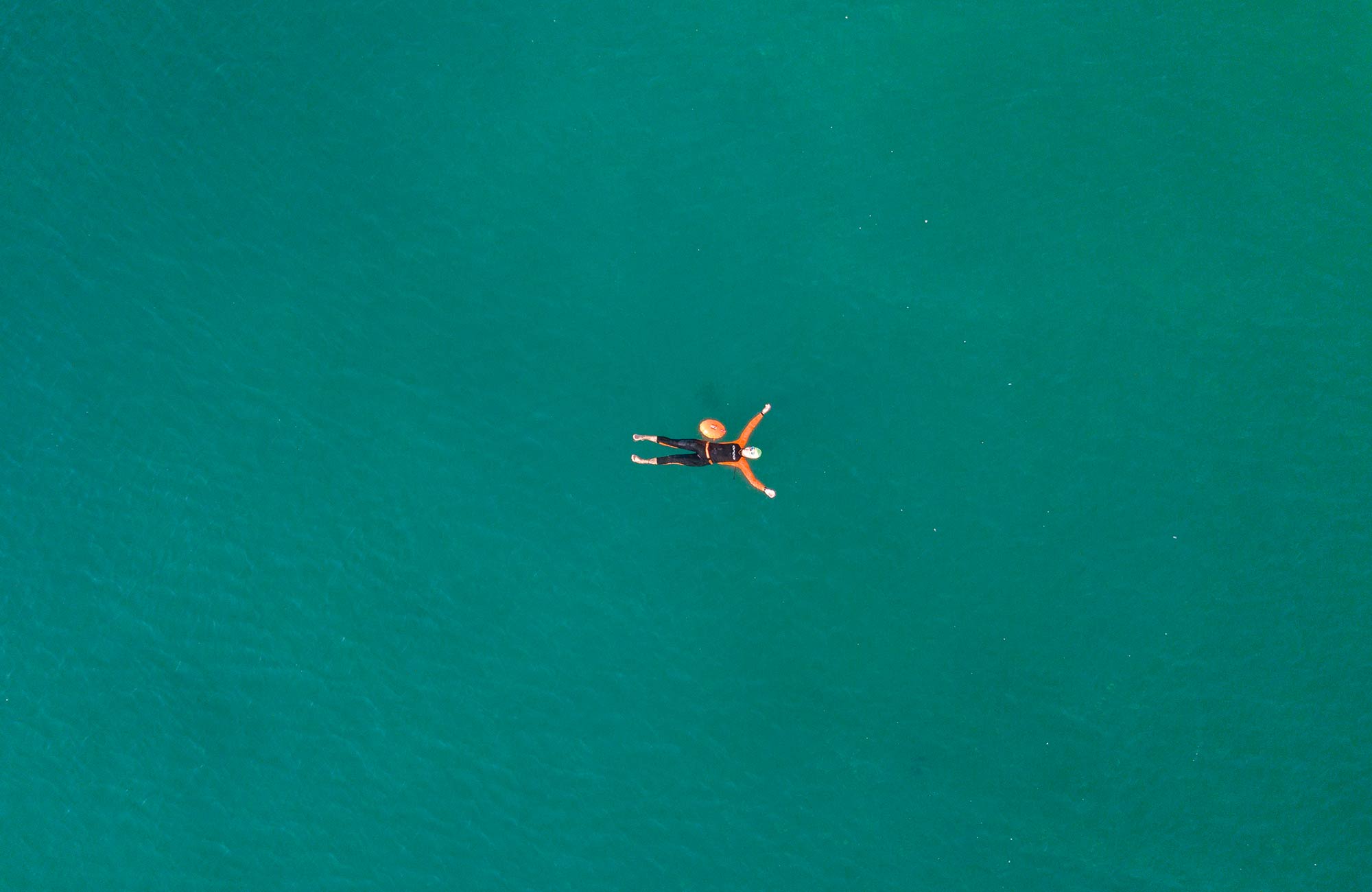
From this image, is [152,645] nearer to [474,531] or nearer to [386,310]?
[474,531]

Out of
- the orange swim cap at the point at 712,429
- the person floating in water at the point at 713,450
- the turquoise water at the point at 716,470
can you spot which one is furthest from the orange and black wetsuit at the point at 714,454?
the turquoise water at the point at 716,470

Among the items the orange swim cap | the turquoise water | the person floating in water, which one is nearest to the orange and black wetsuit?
the person floating in water

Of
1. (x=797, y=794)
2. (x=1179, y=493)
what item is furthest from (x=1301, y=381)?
(x=797, y=794)

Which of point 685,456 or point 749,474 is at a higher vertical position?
point 685,456

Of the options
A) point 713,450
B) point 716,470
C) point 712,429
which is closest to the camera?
point 712,429

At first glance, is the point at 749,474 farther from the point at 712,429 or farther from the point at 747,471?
the point at 712,429

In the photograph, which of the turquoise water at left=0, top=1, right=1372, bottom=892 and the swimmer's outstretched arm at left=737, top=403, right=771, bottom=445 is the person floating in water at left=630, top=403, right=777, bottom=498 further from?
the turquoise water at left=0, top=1, right=1372, bottom=892

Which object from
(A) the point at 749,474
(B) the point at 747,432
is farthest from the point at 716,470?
(B) the point at 747,432

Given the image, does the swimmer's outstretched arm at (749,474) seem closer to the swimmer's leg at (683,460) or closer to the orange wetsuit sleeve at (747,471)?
the orange wetsuit sleeve at (747,471)
